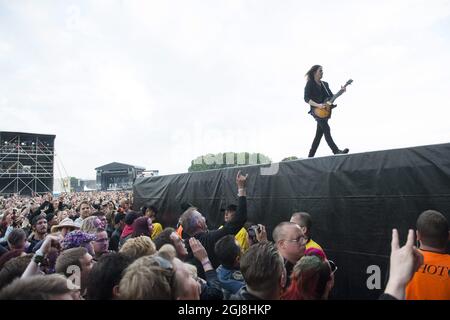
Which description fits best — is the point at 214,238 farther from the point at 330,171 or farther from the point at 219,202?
the point at 219,202

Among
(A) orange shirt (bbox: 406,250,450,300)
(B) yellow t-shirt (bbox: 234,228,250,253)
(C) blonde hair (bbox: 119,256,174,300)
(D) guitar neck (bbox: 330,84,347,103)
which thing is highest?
(D) guitar neck (bbox: 330,84,347,103)

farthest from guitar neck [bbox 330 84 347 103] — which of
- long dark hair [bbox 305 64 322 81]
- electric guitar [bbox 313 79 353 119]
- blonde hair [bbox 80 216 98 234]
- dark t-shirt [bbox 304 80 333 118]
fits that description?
blonde hair [bbox 80 216 98 234]

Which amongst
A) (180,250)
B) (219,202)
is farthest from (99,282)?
(219,202)

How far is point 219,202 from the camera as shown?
6.77 m

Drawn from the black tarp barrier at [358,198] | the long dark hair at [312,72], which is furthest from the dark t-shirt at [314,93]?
the black tarp barrier at [358,198]

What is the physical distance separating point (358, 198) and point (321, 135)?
1935mm

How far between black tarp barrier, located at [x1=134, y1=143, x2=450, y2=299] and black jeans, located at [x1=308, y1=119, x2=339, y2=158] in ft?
3.11

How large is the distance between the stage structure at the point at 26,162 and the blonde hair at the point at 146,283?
113ft

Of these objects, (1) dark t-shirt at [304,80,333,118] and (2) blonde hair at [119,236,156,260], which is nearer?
(2) blonde hair at [119,236,156,260]

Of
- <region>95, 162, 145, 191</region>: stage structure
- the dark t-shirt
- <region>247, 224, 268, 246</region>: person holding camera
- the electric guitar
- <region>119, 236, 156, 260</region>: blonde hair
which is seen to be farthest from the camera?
<region>95, 162, 145, 191</region>: stage structure

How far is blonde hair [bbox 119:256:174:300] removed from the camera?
1741 millimetres

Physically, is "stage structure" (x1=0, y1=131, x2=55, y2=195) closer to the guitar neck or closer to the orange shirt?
the guitar neck

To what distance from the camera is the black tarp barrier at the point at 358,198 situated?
11.6ft

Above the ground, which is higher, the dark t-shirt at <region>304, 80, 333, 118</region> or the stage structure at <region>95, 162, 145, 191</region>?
the dark t-shirt at <region>304, 80, 333, 118</region>
